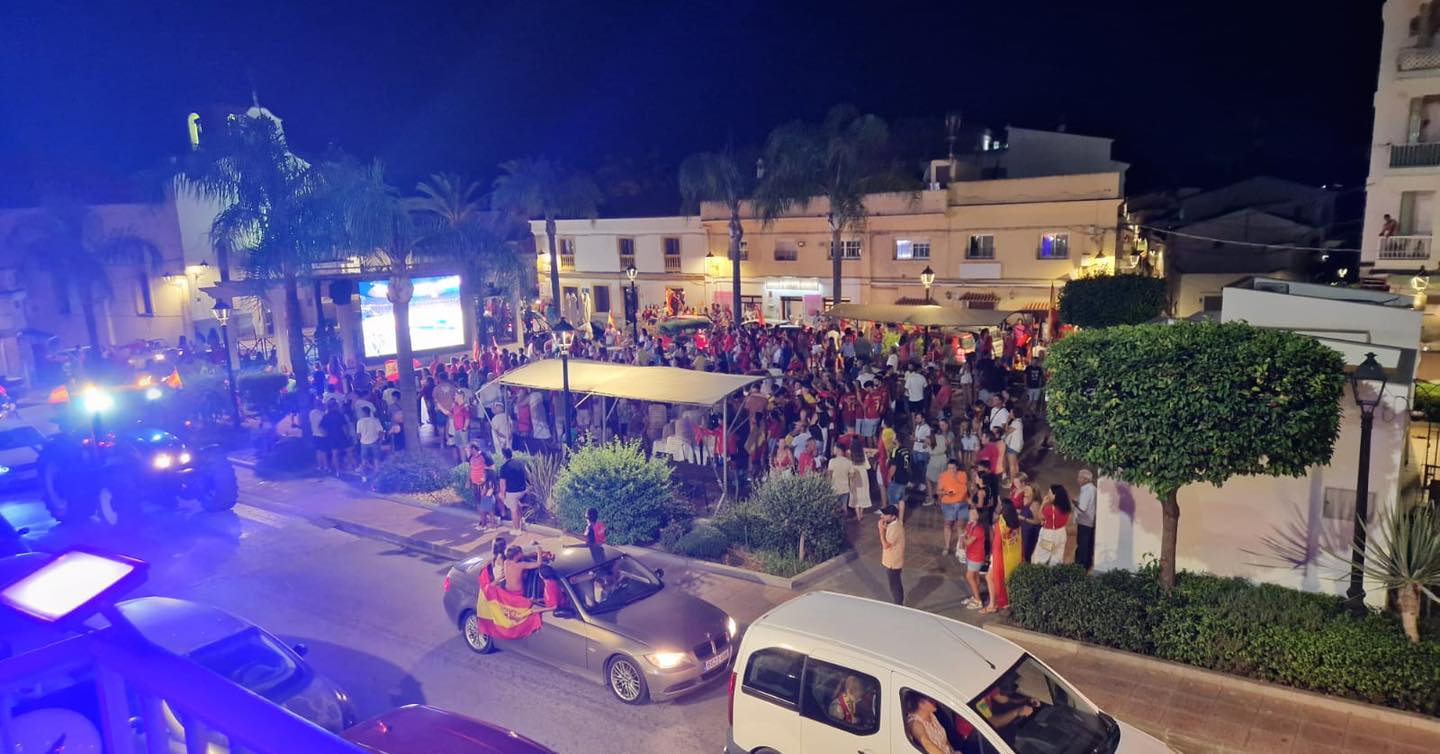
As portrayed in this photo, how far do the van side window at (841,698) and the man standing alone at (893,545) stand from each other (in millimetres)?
3287

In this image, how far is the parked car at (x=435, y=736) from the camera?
6234 millimetres

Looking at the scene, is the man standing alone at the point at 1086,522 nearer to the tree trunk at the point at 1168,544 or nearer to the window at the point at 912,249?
the tree trunk at the point at 1168,544

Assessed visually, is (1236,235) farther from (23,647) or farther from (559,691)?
(23,647)

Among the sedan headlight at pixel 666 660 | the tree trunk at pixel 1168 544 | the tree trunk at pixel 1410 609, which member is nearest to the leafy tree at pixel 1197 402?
the tree trunk at pixel 1168 544

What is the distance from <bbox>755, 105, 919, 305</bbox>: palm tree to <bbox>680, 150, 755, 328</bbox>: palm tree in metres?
1.04

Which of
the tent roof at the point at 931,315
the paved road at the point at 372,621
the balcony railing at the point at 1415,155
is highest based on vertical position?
the balcony railing at the point at 1415,155

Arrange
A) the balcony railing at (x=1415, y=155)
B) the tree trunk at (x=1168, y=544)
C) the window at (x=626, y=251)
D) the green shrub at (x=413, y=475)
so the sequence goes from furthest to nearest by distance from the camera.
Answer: the window at (x=626, y=251)
the balcony railing at (x=1415, y=155)
the green shrub at (x=413, y=475)
the tree trunk at (x=1168, y=544)

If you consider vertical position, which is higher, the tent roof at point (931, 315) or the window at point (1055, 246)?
the window at point (1055, 246)

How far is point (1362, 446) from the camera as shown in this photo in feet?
26.9

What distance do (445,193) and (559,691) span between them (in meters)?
36.5

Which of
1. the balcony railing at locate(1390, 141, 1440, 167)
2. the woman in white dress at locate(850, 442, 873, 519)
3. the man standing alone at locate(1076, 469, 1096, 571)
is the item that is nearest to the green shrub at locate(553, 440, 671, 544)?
the woman in white dress at locate(850, 442, 873, 519)

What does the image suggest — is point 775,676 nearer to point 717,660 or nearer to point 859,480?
point 717,660

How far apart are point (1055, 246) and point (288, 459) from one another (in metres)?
26.1

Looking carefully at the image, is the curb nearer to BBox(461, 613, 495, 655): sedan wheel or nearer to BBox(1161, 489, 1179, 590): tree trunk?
BBox(1161, 489, 1179, 590): tree trunk
